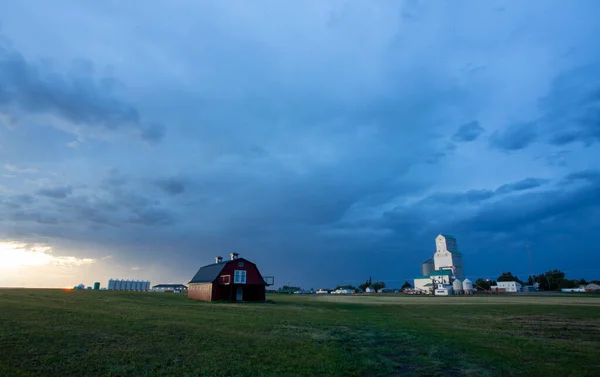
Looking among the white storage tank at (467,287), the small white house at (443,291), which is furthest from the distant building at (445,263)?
the small white house at (443,291)

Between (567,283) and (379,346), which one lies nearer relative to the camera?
(379,346)

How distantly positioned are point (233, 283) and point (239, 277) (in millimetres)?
1734

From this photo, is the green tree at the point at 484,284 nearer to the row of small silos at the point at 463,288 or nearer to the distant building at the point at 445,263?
the distant building at the point at 445,263

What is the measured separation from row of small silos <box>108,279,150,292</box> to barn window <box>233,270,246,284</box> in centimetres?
10702

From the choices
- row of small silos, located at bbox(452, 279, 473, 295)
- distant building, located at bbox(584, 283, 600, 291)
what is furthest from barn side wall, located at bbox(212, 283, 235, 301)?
distant building, located at bbox(584, 283, 600, 291)

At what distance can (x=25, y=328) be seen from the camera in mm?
19172

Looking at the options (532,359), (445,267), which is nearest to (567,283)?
(445,267)

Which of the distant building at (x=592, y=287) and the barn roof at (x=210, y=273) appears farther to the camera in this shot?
the distant building at (x=592, y=287)

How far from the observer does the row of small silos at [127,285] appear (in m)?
150

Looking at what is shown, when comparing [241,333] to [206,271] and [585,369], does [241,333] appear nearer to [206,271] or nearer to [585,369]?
[585,369]

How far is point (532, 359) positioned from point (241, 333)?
14.8 meters

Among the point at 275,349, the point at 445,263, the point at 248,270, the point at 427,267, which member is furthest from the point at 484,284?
the point at 275,349

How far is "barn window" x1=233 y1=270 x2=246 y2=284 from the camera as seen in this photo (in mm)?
61706

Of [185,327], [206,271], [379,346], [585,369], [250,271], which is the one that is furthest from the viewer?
[206,271]
